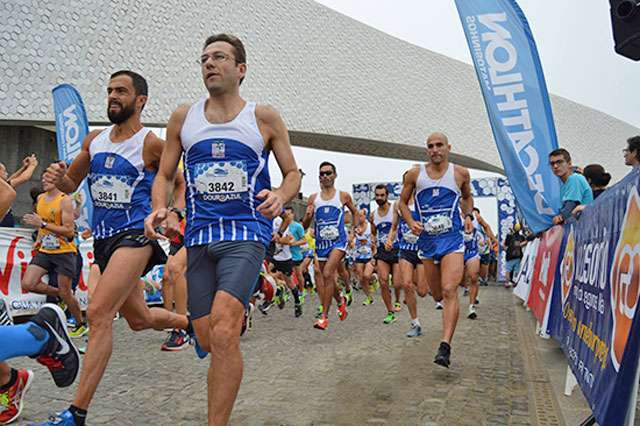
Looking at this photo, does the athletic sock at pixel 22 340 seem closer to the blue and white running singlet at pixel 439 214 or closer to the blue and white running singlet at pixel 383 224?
the blue and white running singlet at pixel 439 214

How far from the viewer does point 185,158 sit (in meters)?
Answer: 3.06

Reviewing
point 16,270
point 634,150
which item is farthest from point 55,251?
point 634,150

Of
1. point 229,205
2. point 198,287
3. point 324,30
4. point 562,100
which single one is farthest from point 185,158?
point 562,100

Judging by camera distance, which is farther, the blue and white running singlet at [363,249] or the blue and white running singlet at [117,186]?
the blue and white running singlet at [363,249]

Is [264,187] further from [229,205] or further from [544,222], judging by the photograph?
[544,222]

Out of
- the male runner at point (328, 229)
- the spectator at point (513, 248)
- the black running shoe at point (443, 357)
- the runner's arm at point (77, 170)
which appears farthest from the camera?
the spectator at point (513, 248)

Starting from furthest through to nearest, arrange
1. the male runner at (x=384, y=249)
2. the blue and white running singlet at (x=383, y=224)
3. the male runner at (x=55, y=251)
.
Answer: the blue and white running singlet at (x=383, y=224) → the male runner at (x=384, y=249) → the male runner at (x=55, y=251)

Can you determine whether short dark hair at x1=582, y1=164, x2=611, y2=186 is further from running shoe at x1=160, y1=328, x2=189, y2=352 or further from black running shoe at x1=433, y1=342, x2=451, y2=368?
running shoe at x1=160, y1=328, x2=189, y2=352

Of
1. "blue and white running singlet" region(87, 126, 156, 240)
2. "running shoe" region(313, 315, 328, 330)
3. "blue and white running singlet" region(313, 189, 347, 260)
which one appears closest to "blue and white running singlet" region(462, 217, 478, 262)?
"blue and white running singlet" region(313, 189, 347, 260)

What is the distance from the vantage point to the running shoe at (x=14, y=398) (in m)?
3.24

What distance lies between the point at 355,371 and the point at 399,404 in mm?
1166

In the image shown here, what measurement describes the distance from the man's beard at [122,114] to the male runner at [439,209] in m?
2.92

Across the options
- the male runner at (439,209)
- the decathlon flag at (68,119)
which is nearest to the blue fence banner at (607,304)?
the male runner at (439,209)

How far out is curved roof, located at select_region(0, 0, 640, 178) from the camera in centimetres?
2291
